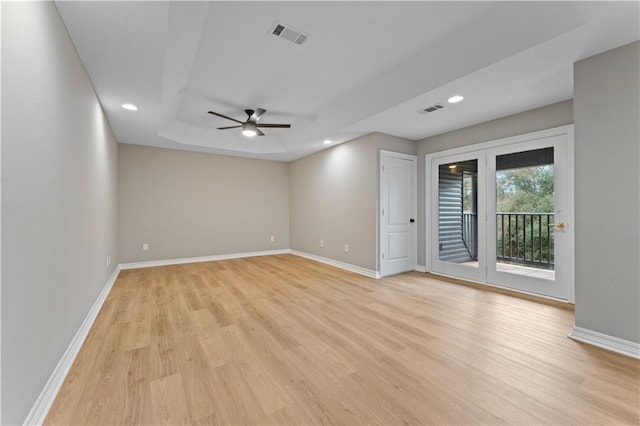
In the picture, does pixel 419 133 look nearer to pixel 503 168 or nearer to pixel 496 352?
pixel 503 168

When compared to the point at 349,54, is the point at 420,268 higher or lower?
lower

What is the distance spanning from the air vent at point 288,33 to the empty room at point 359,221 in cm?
2

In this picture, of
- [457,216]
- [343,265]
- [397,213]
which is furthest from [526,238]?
[343,265]

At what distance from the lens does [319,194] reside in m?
5.87

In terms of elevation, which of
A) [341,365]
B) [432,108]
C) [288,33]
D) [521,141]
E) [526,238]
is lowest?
[341,365]

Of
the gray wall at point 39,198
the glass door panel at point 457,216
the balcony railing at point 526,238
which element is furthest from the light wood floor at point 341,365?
the glass door panel at point 457,216

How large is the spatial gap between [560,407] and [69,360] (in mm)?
3241

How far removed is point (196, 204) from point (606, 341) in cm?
Answer: 647

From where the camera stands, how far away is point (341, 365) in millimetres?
1909

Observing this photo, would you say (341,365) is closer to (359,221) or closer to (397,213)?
(359,221)

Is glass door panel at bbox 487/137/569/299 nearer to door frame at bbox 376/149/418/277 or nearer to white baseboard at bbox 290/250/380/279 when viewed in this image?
door frame at bbox 376/149/418/277

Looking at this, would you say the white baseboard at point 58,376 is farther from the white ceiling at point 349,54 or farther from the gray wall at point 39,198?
the white ceiling at point 349,54

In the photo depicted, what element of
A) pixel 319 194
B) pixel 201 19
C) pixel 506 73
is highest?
pixel 201 19

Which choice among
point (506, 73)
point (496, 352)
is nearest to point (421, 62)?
point (506, 73)
